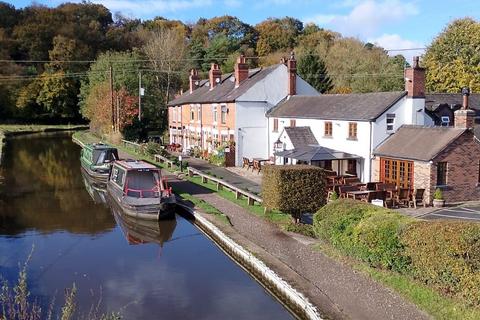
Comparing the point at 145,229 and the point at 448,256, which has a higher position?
the point at 448,256

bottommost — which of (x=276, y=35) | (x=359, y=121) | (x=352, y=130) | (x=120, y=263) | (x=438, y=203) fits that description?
(x=120, y=263)

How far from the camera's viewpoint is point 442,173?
2089cm

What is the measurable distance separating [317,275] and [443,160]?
449 inches

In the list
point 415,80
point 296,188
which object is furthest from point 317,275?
point 415,80

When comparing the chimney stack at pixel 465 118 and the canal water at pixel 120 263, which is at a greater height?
the chimney stack at pixel 465 118

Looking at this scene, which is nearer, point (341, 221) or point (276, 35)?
point (341, 221)

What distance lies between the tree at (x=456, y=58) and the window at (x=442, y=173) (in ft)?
82.7

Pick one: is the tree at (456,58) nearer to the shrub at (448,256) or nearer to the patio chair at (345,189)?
the patio chair at (345,189)

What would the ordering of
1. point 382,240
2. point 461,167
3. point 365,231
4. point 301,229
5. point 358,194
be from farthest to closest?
1. point 461,167
2. point 358,194
3. point 301,229
4. point 365,231
5. point 382,240

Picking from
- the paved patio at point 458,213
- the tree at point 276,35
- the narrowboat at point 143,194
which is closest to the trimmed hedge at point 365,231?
the paved patio at point 458,213

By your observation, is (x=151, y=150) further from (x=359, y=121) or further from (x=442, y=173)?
(x=442, y=173)

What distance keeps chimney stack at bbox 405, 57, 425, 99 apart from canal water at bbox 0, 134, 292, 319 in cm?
1243

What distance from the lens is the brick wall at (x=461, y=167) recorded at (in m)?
20.8

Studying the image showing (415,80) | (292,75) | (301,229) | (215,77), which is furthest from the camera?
(215,77)
